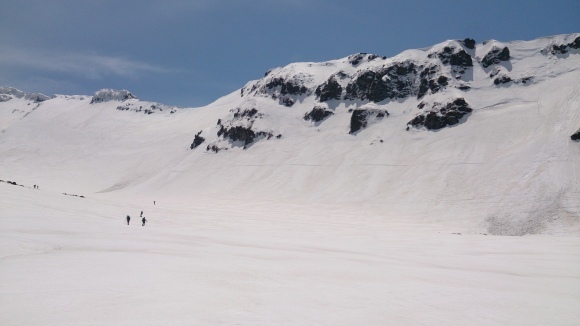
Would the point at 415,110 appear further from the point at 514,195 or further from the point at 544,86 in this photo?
the point at 514,195

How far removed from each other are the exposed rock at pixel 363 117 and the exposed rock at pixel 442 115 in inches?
378

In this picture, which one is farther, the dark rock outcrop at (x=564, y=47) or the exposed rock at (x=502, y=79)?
the exposed rock at (x=502, y=79)

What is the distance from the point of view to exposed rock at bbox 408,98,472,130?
75375mm

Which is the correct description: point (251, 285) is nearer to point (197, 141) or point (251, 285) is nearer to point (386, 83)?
point (386, 83)

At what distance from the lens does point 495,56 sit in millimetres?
91312

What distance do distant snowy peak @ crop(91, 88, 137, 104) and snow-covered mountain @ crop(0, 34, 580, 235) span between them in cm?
4684

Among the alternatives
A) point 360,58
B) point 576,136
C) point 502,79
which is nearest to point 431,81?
point 502,79

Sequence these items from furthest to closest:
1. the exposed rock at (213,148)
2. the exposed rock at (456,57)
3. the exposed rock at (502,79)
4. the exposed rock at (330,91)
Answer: the exposed rock at (330,91)
the exposed rock at (213,148)
the exposed rock at (456,57)
the exposed rock at (502,79)

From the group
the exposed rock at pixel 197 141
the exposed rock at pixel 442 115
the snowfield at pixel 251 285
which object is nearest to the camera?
the snowfield at pixel 251 285

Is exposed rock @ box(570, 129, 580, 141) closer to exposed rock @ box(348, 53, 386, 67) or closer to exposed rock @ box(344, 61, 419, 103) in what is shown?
exposed rock @ box(344, 61, 419, 103)

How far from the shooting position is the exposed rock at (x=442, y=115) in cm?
7538

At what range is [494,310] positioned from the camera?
898 centimetres

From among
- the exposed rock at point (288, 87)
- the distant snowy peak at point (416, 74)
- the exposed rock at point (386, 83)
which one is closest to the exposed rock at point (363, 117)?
the exposed rock at point (386, 83)

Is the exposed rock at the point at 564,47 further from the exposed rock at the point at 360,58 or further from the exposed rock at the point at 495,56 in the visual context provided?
the exposed rock at the point at 360,58
